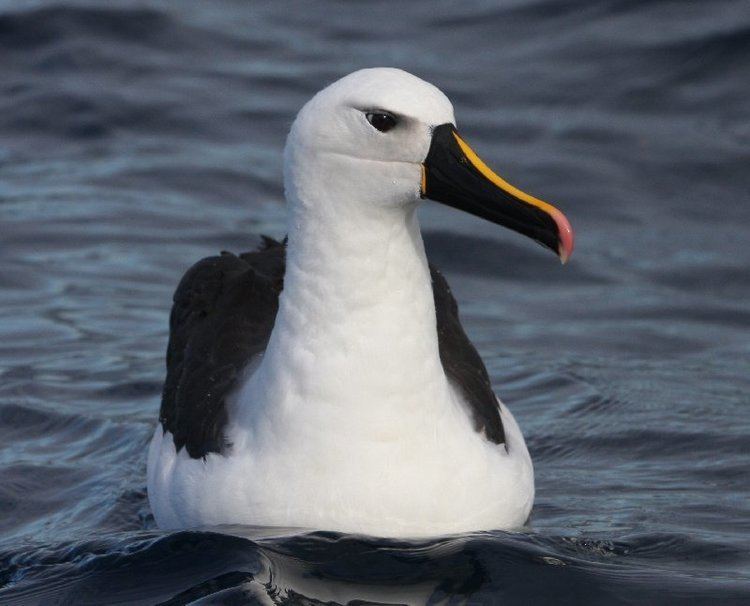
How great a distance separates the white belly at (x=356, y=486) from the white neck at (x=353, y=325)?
10 centimetres

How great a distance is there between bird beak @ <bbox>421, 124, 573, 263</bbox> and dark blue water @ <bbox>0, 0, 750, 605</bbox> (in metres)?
1.19

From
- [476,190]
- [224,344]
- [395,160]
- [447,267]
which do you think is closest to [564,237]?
[476,190]

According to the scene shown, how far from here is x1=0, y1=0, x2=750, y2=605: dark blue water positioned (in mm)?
5680

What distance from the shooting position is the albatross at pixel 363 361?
538 cm

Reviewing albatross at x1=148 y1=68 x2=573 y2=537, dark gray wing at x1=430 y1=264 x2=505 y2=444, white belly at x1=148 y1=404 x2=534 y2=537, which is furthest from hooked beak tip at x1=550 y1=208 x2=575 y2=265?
dark gray wing at x1=430 y1=264 x2=505 y2=444

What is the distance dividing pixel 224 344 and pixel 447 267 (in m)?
4.60

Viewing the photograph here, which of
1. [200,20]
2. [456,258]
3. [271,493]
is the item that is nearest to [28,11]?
[200,20]

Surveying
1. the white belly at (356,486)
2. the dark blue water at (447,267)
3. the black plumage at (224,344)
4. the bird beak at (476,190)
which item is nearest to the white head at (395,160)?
the bird beak at (476,190)

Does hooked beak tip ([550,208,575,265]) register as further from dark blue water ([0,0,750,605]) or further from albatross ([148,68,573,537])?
dark blue water ([0,0,750,605])

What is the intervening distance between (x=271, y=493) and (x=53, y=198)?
668 centimetres

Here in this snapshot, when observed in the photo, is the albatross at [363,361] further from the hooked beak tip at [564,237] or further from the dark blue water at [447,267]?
the dark blue water at [447,267]

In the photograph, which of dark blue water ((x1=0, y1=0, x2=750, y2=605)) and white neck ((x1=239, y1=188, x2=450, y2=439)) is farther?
dark blue water ((x1=0, y1=0, x2=750, y2=605))

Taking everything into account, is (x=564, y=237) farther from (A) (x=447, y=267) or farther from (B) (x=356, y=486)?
(A) (x=447, y=267)

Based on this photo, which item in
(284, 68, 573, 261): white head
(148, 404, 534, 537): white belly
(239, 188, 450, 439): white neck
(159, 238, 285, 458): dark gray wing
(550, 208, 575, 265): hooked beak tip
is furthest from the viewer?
(159, 238, 285, 458): dark gray wing
